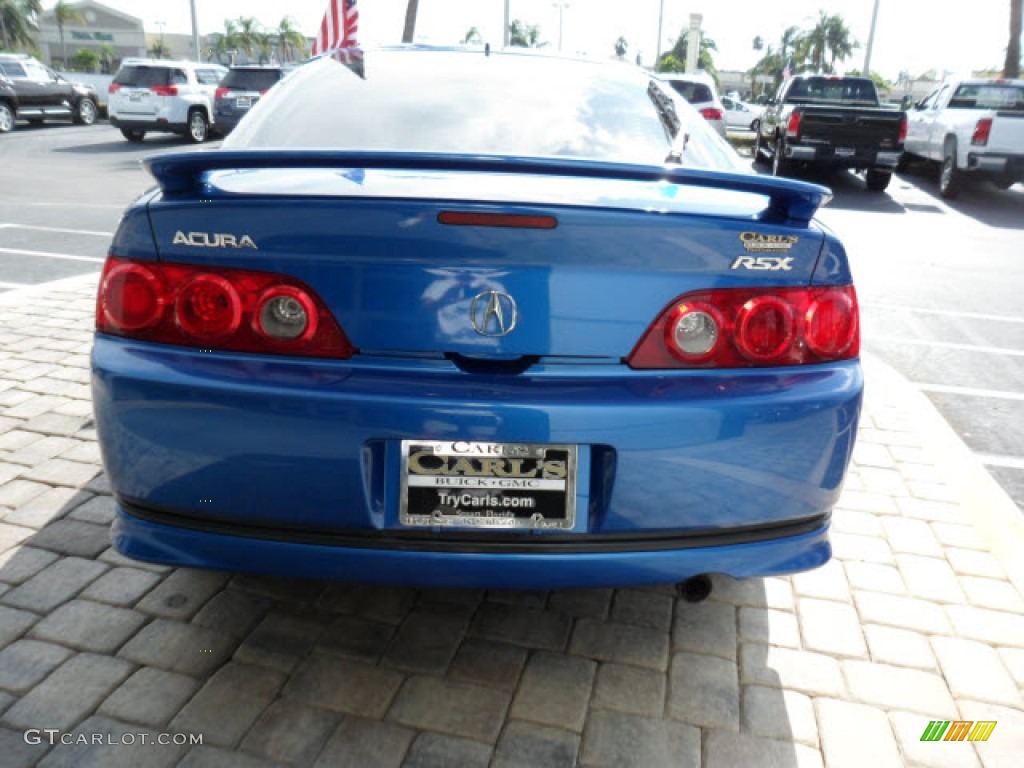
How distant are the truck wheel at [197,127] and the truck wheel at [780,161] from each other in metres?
12.2

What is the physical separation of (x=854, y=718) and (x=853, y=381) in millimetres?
862

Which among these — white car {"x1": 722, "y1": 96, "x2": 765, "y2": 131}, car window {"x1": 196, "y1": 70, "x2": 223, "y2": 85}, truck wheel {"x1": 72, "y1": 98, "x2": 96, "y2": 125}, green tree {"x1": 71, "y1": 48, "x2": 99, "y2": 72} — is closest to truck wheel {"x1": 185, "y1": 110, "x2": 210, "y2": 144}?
car window {"x1": 196, "y1": 70, "x2": 223, "y2": 85}

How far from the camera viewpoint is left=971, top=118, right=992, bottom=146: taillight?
491 inches

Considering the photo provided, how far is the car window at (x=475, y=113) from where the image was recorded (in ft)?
8.73

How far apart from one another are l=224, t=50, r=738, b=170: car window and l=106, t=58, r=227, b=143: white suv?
673 inches

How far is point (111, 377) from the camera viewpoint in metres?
1.97

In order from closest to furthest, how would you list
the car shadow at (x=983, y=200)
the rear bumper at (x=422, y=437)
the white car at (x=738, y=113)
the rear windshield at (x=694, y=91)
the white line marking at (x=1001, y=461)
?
1. the rear bumper at (x=422, y=437)
2. the white line marking at (x=1001, y=461)
3. the car shadow at (x=983, y=200)
4. the rear windshield at (x=694, y=91)
5. the white car at (x=738, y=113)

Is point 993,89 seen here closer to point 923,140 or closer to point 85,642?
point 923,140

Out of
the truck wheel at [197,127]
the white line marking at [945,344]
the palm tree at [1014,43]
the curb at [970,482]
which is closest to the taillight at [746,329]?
the curb at [970,482]

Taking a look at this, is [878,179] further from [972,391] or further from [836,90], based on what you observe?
[972,391]

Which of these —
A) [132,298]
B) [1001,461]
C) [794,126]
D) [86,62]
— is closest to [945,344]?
[1001,461]

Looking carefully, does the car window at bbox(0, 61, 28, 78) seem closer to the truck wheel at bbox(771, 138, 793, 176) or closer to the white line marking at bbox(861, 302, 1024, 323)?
the truck wheel at bbox(771, 138, 793, 176)

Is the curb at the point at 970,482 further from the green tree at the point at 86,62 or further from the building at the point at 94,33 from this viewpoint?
the building at the point at 94,33

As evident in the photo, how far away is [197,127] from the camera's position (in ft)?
63.2
